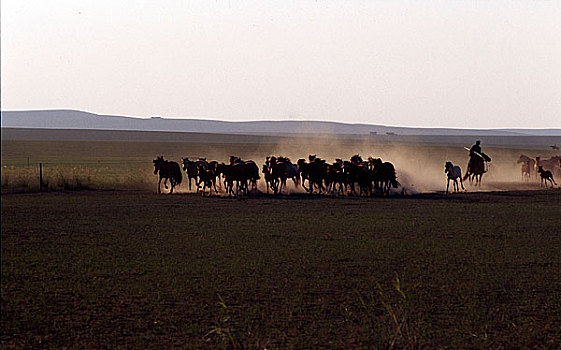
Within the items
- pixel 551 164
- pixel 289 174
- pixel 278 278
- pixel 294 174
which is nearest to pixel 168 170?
pixel 289 174

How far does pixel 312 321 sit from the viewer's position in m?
11.1

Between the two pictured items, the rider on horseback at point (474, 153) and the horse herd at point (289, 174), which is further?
the rider on horseback at point (474, 153)

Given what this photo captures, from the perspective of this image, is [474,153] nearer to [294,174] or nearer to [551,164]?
[294,174]

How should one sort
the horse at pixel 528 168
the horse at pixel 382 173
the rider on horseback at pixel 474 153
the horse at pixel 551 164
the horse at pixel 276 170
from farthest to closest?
the horse at pixel 551 164, the horse at pixel 528 168, the rider on horseback at pixel 474 153, the horse at pixel 276 170, the horse at pixel 382 173

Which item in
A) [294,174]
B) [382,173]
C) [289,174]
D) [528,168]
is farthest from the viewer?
[528,168]

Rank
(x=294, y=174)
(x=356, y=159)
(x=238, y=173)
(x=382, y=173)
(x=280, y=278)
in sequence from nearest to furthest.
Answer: (x=280, y=278)
(x=238, y=173)
(x=382, y=173)
(x=294, y=174)
(x=356, y=159)

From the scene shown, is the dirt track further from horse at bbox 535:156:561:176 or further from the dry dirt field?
horse at bbox 535:156:561:176

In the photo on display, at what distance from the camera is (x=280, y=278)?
1433 cm

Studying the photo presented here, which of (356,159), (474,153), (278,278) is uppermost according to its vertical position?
(474,153)

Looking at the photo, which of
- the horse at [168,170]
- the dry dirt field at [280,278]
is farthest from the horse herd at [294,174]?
the dry dirt field at [280,278]

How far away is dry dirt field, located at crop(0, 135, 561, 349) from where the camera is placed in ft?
34.4

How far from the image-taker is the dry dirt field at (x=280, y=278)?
10.5 m

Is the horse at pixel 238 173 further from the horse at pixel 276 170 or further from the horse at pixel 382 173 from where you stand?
the horse at pixel 382 173

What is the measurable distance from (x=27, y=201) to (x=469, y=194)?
751 inches
